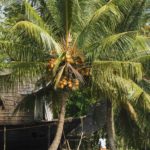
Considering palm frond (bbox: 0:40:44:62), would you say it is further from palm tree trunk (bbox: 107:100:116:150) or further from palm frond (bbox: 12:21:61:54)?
palm tree trunk (bbox: 107:100:116:150)

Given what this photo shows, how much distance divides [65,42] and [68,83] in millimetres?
1278

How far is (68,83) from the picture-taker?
50.2ft

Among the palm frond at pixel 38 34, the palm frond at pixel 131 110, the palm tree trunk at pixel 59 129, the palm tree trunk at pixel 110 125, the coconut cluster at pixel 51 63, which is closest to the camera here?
the palm frond at pixel 38 34

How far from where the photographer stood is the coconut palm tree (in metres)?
15.1

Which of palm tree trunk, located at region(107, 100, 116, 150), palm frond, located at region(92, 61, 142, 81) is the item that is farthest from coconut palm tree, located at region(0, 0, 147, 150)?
palm tree trunk, located at region(107, 100, 116, 150)

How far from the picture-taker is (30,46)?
50.2 ft

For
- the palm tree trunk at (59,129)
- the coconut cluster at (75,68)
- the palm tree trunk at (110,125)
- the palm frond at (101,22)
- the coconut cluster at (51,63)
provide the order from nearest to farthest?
1. the coconut cluster at (51,63)
2. the coconut cluster at (75,68)
3. the palm frond at (101,22)
4. the palm tree trunk at (59,129)
5. the palm tree trunk at (110,125)

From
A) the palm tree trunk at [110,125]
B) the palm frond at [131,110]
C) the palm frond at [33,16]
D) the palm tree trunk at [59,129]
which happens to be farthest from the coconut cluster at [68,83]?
the palm frond at [131,110]

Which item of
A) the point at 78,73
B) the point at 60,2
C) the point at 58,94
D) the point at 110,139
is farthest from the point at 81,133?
the point at 60,2

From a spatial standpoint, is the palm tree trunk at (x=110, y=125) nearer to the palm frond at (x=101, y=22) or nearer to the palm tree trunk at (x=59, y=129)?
the palm tree trunk at (x=59, y=129)

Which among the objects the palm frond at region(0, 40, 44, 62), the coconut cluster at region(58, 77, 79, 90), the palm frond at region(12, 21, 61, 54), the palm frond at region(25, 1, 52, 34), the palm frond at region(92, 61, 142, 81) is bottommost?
the coconut cluster at region(58, 77, 79, 90)

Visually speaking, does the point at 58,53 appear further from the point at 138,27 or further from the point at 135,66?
the point at 138,27

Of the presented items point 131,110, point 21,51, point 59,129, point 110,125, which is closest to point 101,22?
point 21,51

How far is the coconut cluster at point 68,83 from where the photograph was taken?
15.3m
